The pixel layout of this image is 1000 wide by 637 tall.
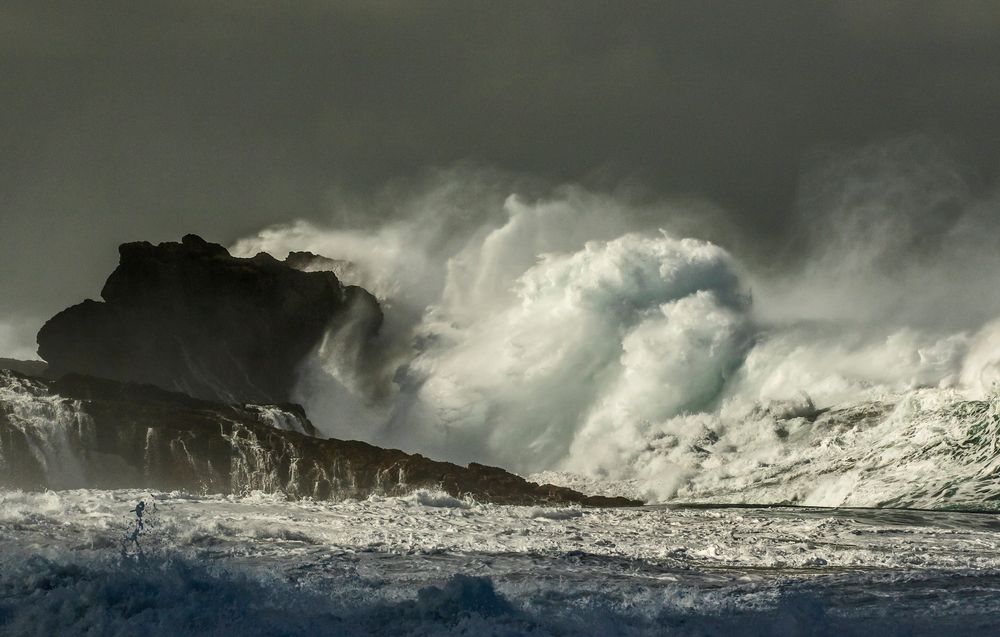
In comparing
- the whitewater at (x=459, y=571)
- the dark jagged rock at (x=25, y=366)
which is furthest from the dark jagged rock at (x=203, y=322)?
the whitewater at (x=459, y=571)

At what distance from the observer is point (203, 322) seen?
75.8 m

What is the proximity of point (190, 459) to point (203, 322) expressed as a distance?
31182mm

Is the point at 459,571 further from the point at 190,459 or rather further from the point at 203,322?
the point at 203,322

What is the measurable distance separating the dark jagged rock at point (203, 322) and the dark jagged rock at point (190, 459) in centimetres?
1743

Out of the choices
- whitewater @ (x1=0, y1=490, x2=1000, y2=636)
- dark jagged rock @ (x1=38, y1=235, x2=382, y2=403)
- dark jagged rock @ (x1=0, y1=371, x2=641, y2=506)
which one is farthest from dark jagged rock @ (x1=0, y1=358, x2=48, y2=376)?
whitewater @ (x1=0, y1=490, x2=1000, y2=636)

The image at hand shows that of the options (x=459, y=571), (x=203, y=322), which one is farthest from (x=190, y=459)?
(x=203, y=322)

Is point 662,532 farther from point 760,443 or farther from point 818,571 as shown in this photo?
point 760,443

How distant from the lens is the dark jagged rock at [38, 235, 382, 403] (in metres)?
67.3

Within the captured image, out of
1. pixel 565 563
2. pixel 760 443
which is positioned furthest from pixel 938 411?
pixel 565 563

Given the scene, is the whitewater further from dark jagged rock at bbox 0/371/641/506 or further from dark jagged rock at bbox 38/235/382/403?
dark jagged rock at bbox 38/235/382/403

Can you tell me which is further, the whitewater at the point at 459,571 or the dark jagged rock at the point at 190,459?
the dark jagged rock at the point at 190,459

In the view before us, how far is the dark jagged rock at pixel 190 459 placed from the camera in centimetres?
4428

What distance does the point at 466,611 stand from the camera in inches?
683

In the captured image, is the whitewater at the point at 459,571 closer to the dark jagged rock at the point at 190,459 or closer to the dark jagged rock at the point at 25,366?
the dark jagged rock at the point at 190,459
